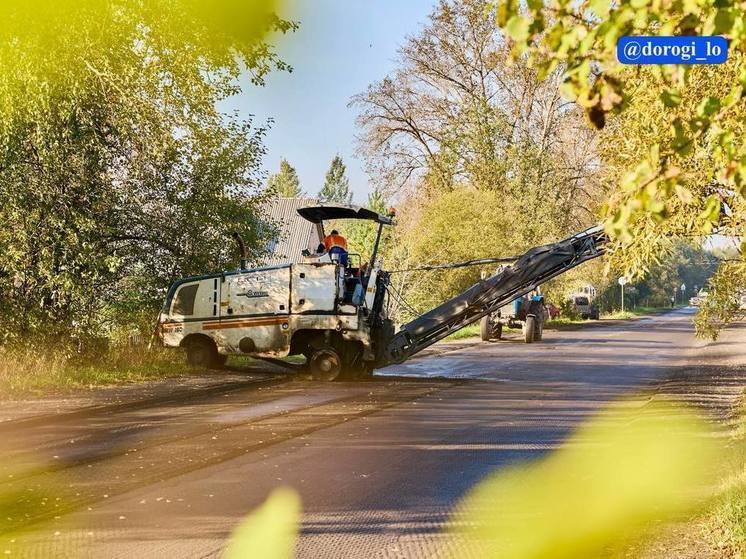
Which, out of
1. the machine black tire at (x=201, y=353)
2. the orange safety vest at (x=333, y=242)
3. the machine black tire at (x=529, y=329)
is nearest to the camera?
the orange safety vest at (x=333, y=242)

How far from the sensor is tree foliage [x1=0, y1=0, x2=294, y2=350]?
16.0 m

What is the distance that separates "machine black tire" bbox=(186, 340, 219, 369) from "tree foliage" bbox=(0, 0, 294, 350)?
1.39 metres

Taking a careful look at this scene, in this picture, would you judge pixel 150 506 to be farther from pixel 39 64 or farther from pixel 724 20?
pixel 39 64

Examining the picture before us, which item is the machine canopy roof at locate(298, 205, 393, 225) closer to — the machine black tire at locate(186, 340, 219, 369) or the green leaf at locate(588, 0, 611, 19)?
the machine black tire at locate(186, 340, 219, 369)

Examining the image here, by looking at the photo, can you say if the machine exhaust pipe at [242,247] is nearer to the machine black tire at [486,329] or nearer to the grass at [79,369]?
the grass at [79,369]

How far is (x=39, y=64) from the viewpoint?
621 inches

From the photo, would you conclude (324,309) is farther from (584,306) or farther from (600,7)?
(584,306)

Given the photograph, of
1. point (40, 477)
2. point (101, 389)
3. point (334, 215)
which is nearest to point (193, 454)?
point (40, 477)

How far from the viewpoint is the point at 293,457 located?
396 inches

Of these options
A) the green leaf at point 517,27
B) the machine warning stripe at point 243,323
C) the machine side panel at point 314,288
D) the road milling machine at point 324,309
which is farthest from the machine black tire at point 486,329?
the green leaf at point 517,27

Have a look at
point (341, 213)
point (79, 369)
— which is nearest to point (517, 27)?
point (79, 369)
